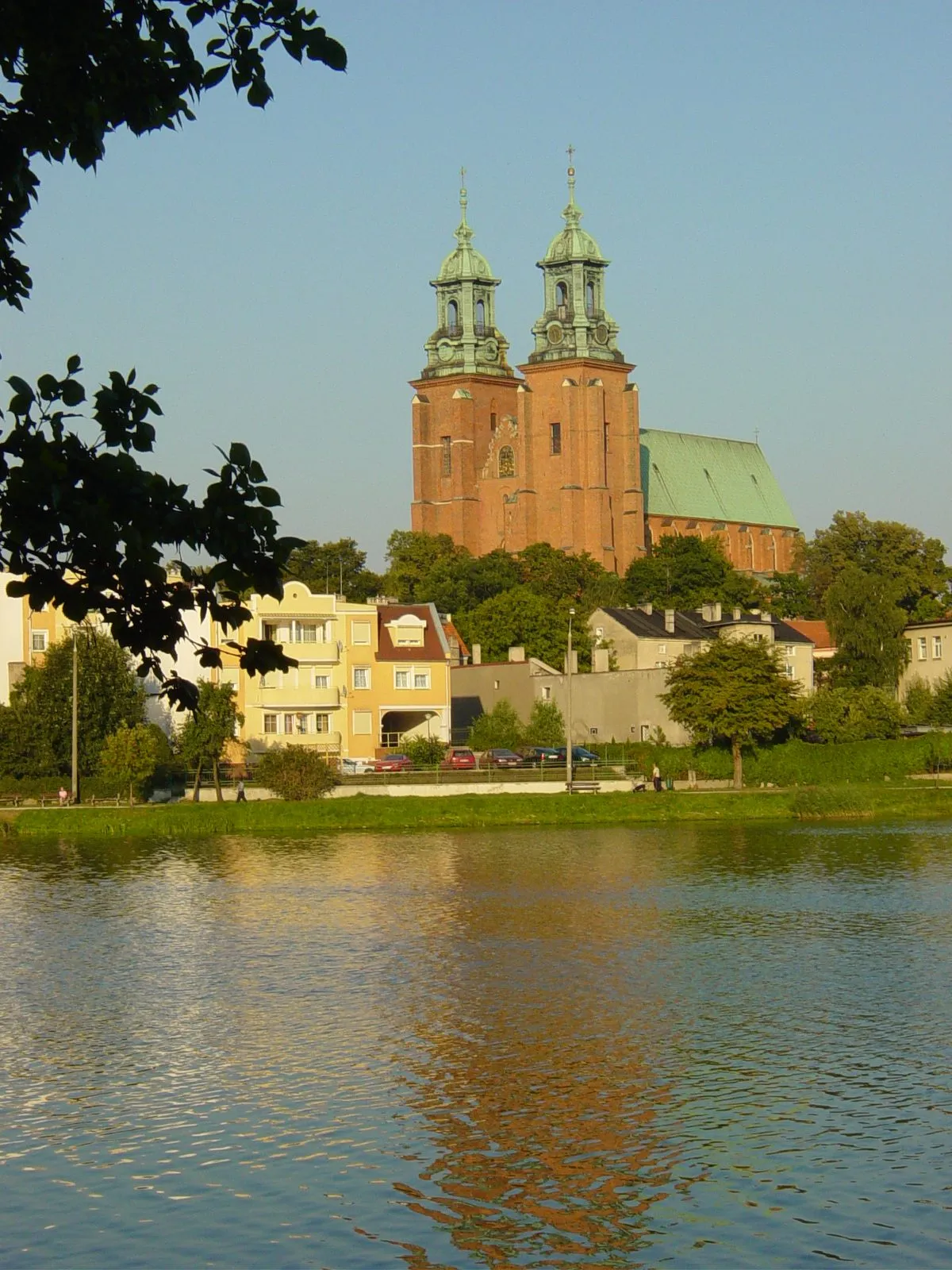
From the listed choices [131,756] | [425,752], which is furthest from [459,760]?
[131,756]

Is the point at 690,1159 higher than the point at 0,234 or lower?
lower

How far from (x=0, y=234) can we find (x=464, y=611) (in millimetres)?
121835

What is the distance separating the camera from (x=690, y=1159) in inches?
824

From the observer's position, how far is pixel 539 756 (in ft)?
275

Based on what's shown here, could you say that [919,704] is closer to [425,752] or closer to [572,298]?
[425,752]

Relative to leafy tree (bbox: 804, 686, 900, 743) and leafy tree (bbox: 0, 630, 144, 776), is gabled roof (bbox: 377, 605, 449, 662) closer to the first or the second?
leafy tree (bbox: 0, 630, 144, 776)

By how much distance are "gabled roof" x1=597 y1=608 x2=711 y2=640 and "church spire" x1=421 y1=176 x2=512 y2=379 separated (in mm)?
71397

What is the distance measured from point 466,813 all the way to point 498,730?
2361 cm

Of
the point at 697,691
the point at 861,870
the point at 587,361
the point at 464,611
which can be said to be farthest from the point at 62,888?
the point at 587,361

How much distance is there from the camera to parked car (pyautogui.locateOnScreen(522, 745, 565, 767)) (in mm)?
81000

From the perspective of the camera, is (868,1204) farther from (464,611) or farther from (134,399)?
(464,611)

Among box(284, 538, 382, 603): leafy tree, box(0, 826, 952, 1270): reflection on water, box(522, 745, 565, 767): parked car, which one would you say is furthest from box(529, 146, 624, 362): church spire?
box(0, 826, 952, 1270): reflection on water

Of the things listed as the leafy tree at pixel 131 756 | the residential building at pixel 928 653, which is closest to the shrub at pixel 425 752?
the leafy tree at pixel 131 756

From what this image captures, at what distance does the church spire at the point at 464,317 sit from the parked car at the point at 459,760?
310 ft
